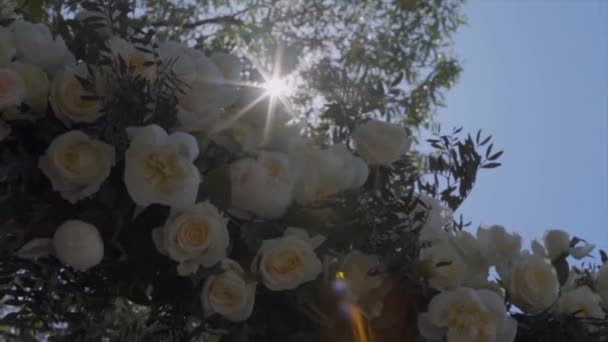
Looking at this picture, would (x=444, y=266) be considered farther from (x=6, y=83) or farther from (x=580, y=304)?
(x=6, y=83)

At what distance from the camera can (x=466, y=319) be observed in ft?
2.48

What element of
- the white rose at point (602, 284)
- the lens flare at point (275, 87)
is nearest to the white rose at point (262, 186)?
the lens flare at point (275, 87)

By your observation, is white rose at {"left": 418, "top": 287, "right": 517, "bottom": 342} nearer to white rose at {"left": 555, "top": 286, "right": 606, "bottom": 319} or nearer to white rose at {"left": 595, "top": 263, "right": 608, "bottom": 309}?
white rose at {"left": 555, "top": 286, "right": 606, "bottom": 319}

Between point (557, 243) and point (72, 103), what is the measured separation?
0.62 metres

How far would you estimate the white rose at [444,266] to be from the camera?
791 millimetres

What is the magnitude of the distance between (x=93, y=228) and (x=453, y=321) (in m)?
0.38

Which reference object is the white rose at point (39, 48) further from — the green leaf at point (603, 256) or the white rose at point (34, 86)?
the green leaf at point (603, 256)

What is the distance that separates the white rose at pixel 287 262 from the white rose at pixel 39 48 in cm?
29

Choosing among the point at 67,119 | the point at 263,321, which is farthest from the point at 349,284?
the point at 67,119

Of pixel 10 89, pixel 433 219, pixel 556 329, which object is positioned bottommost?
pixel 556 329

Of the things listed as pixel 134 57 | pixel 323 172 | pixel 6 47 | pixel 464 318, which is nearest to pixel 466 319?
pixel 464 318

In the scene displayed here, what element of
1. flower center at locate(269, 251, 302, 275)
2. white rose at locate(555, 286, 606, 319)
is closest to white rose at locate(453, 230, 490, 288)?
white rose at locate(555, 286, 606, 319)

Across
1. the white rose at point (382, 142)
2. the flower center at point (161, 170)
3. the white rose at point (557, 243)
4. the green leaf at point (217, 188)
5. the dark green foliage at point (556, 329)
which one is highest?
the white rose at point (382, 142)

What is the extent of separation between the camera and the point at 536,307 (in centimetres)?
83
